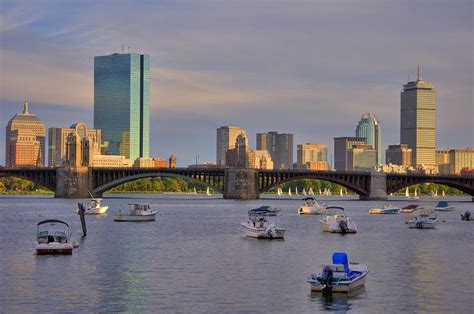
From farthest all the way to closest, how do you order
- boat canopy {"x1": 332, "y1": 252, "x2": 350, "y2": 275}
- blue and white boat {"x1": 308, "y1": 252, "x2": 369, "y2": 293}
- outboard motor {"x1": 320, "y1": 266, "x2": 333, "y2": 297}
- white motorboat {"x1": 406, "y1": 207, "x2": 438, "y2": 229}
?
white motorboat {"x1": 406, "y1": 207, "x2": 438, "y2": 229}
boat canopy {"x1": 332, "y1": 252, "x2": 350, "y2": 275}
blue and white boat {"x1": 308, "y1": 252, "x2": 369, "y2": 293}
outboard motor {"x1": 320, "y1": 266, "x2": 333, "y2": 297}

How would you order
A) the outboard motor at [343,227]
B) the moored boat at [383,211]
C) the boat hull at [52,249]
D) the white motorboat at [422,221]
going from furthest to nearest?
the moored boat at [383,211] < the white motorboat at [422,221] < the outboard motor at [343,227] < the boat hull at [52,249]

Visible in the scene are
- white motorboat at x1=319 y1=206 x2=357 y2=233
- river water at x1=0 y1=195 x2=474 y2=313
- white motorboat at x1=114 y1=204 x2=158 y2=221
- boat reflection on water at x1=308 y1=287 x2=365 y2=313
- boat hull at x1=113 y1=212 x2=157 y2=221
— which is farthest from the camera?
white motorboat at x1=114 y1=204 x2=158 y2=221

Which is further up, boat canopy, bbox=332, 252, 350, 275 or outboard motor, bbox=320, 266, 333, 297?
boat canopy, bbox=332, 252, 350, 275

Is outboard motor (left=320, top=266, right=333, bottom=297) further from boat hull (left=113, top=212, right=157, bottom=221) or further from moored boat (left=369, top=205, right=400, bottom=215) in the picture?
moored boat (left=369, top=205, right=400, bottom=215)

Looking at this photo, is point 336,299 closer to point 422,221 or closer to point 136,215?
point 422,221

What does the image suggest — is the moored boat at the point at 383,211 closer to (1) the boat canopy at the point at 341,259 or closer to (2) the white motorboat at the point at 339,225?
(2) the white motorboat at the point at 339,225

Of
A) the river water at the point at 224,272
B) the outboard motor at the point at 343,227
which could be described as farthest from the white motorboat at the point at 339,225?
the river water at the point at 224,272

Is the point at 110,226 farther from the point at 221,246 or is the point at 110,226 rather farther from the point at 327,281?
the point at 327,281

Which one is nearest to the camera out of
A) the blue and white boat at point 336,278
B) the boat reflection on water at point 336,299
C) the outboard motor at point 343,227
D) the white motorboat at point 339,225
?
the boat reflection on water at point 336,299

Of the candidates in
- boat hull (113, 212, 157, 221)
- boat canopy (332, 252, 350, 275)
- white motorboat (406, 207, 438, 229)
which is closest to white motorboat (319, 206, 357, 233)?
white motorboat (406, 207, 438, 229)

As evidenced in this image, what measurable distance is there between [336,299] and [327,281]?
1.26 metres

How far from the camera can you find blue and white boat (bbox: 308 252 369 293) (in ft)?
183

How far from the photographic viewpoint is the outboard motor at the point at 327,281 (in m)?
55.5

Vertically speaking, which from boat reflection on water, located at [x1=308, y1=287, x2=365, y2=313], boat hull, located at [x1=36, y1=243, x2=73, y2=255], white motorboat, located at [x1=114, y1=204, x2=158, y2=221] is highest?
white motorboat, located at [x1=114, y1=204, x2=158, y2=221]
